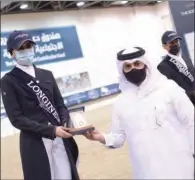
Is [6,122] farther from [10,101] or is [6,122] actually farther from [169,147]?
[169,147]

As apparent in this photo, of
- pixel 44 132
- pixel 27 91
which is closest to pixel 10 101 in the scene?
pixel 27 91

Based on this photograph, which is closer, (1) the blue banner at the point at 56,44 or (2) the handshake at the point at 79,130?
(2) the handshake at the point at 79,130

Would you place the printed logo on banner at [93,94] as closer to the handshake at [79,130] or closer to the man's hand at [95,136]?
the handshake at [79,130]

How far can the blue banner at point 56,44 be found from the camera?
14008 mm

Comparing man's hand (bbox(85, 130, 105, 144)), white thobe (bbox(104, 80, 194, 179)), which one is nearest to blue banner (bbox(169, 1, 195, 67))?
man's hand (bbox(85, 130, 105, 144))

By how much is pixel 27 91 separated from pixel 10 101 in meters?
0.13

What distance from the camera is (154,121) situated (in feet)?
6.59

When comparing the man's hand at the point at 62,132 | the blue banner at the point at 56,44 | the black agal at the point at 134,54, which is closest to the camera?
the black agal at the point at 134,54

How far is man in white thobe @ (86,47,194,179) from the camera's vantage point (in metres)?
1.98

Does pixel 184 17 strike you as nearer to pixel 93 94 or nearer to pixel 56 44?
pixel 56 44

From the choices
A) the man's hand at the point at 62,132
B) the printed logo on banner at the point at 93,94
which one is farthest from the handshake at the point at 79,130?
the printed logo on banner at the point at 93,94

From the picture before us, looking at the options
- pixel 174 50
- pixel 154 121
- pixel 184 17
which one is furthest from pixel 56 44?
pixel 154 121

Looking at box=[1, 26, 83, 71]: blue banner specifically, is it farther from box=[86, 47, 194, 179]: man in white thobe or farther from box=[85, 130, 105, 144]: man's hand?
box=[86, 47, 194, 179]: man in white thobe

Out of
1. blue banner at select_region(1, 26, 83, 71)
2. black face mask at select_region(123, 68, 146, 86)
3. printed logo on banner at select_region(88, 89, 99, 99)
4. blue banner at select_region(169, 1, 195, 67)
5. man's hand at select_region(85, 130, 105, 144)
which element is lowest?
printed logo on banner at select_region(88, 89, 99, 99)
